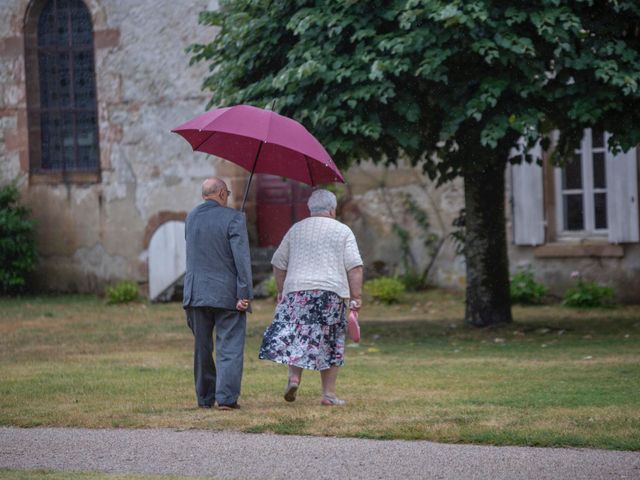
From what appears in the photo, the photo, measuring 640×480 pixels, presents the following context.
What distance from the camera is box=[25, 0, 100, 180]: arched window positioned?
2081 cm

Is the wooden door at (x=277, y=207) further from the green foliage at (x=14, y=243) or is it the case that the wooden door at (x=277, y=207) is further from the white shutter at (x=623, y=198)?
the white shutter at (x=623, y=198)

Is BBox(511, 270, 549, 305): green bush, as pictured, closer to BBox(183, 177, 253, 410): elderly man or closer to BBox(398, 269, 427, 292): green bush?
BBox(398, 269, 427, 292): green bush

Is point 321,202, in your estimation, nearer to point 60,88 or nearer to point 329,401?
point 329,401

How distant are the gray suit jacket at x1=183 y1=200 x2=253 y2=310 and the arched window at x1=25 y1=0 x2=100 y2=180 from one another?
12.6 meters

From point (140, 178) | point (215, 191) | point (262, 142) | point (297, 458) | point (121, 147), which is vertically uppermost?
point (121, 147)

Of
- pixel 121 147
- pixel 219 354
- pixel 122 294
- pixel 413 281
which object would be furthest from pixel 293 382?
pixel 121 147

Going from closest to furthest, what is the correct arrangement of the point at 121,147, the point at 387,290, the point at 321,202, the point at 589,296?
the point at 321,202 < the point at 589,296 < the point at 387,290 < the point at 121,147

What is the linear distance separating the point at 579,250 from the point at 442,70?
5.98 meters

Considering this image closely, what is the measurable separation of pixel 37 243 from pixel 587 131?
357 inches

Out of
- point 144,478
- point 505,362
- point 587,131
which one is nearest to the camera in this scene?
point 144,478

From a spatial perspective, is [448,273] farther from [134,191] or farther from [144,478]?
[144,478]

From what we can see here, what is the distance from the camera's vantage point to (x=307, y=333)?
8578mm

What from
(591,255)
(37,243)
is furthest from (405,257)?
(37,243)

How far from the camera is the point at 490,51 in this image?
452 inches
